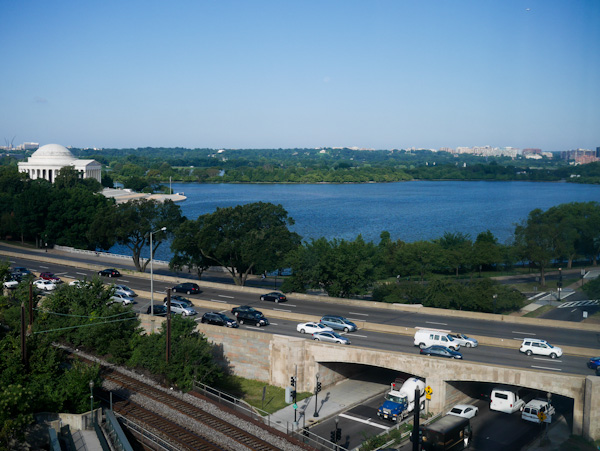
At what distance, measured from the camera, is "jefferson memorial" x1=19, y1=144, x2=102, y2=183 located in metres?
115

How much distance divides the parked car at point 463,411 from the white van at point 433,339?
3383mm

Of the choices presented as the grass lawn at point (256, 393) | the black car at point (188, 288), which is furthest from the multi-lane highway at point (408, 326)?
the grass lawn at point (256, 393)

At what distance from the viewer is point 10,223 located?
5616cm

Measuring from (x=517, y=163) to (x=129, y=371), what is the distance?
401 feet

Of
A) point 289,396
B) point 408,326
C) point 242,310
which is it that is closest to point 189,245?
point 242,310

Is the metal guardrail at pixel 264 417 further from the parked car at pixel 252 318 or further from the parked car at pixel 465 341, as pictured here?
the parked car at pixel 465 341

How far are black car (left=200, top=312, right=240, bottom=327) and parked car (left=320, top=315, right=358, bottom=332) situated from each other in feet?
14.1

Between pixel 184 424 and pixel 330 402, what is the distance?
258 inches

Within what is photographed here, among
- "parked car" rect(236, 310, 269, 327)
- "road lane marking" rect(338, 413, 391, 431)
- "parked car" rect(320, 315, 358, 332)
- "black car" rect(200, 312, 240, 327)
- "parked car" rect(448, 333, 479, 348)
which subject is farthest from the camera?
"parked car" rect(236, 310, 269, 327)

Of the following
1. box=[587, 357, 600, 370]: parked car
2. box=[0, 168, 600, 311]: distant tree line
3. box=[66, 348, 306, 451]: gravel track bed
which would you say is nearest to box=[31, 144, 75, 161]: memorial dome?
box=[0, 168, 600, 311]: distant tree line

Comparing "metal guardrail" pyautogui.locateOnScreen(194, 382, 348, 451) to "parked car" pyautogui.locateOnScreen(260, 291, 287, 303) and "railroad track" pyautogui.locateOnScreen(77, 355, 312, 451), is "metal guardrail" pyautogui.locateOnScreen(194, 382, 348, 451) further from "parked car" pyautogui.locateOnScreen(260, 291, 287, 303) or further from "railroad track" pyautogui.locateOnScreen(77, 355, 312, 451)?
"parked car" pyautogui.locateOnScreen(260, 291, 287, 303)

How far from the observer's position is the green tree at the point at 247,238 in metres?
38.9

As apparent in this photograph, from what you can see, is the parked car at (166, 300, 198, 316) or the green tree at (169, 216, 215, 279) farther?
the green tree at (169, 216, 215, 279)

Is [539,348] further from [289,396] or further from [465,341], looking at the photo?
[289,396]
